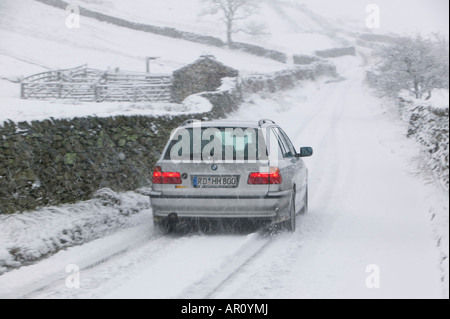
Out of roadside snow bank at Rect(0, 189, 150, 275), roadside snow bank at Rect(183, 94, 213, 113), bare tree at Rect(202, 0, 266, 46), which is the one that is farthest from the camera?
bare tree at Rect(202, 0, 266, 46)

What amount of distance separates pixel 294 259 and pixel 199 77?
84.0 ft

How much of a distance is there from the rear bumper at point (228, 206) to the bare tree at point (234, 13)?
4991cm

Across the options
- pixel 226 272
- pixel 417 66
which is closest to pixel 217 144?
pixel 226 272

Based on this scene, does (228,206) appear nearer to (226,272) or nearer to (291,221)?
(291,221)

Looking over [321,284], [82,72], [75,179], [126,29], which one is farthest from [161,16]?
[321,284]

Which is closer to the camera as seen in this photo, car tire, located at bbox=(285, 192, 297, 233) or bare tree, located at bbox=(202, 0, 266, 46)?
car tire, located at bbox=(285, 192, 297, 233)

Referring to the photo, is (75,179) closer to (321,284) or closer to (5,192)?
(5,192)

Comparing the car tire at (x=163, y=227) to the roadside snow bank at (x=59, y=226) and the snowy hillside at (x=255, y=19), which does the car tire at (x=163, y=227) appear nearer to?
the roadside snow bank at (x=59, y=226)

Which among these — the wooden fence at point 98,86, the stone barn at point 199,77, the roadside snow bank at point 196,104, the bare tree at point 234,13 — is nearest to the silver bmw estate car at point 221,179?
the roadside snow bank at point 196,104

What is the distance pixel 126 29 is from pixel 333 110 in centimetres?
2987

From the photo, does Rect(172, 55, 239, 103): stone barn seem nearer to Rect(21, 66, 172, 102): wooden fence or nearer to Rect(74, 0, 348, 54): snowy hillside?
Rect(21, 66, 172, 102): wooden fence

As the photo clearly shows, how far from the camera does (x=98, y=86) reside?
2862cm

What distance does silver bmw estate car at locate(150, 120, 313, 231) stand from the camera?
25.8 feet

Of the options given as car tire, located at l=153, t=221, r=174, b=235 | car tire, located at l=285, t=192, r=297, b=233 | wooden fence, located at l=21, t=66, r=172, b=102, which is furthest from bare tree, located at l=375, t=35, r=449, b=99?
car tire, located at l=153, t=221, r=174, b=235
